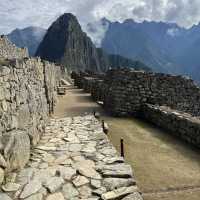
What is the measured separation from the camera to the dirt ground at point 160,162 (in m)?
5.08

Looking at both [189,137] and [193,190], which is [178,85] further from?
[193,190]

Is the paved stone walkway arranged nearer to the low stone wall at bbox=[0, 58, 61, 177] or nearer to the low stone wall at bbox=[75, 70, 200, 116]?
the low stone wall at bbox=[0, 58, 61, 177]

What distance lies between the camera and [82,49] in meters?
130

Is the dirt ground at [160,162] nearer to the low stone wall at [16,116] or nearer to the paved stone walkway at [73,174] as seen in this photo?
the paved stone walkway at [73,174]

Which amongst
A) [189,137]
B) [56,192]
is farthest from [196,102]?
[56,192]

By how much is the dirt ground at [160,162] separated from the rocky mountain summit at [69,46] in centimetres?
10642

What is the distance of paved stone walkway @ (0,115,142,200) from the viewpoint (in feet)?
12.9

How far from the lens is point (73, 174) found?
4559 mm

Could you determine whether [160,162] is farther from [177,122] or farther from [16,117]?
[16,117]

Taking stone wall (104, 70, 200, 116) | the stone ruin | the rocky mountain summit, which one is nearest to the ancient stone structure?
stone wall (104, 70, 200, 116)

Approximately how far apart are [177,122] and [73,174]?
5284 millimetres

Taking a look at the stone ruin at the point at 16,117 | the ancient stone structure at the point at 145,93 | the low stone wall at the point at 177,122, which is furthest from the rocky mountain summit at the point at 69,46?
the stone ruin at the point at 16,117

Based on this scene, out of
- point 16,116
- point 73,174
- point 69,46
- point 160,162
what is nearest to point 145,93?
point 160,162

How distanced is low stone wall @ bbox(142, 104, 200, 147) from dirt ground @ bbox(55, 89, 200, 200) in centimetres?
24
